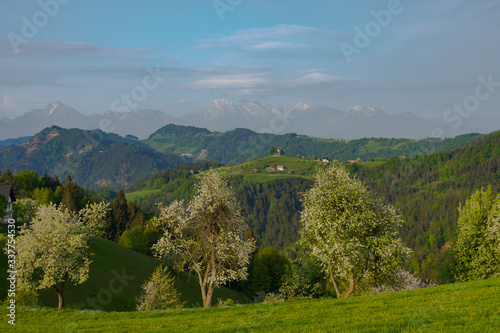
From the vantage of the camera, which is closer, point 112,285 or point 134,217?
point 112,285

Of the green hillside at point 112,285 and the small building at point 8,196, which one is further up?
the small building at point 8,196

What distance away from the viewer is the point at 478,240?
4944 cm

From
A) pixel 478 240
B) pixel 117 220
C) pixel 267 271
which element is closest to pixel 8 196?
pixel 117 220

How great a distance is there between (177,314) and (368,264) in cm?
1851

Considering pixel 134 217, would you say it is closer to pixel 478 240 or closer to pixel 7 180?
pixel 7 180

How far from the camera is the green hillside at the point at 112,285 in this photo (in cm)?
5460

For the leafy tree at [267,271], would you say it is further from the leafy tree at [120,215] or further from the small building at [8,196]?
the small building at [8,196]

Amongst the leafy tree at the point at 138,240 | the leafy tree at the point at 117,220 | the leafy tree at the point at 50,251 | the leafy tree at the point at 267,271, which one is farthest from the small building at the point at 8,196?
the leafy tree at the point at 267,271

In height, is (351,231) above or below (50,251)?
below

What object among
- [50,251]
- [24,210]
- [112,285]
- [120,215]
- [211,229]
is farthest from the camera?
[120,215]

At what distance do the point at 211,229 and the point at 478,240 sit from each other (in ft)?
111

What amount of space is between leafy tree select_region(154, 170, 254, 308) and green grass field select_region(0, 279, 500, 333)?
755 cm

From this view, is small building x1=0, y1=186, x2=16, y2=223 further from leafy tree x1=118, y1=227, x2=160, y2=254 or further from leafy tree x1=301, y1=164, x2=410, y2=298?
leafy tree x1=301, y1=164, x2=410, y2=298

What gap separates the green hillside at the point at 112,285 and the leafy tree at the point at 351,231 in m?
26.0
